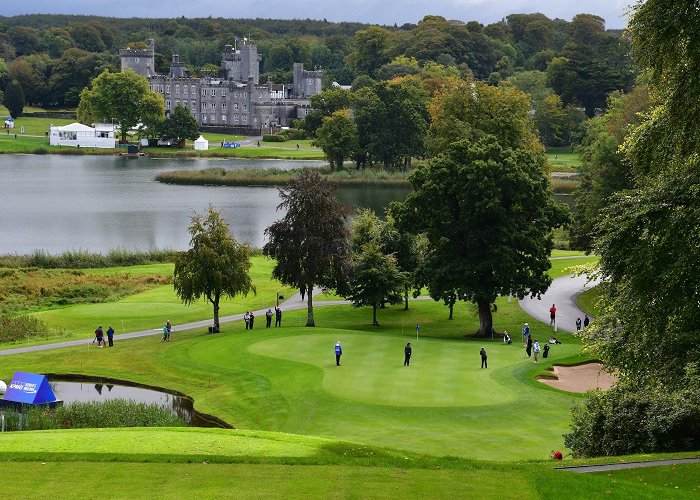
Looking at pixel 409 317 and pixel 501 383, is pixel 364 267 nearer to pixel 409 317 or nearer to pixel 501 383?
pixel 409 317

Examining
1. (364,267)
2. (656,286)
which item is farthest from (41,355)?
(656,286)

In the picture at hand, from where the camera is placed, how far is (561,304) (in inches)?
2211

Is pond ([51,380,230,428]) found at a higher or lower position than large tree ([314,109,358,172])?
lower

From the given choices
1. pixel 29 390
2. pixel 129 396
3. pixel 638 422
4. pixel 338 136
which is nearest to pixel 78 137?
pixel 338 136

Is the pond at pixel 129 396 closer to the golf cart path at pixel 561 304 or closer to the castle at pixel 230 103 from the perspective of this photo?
the golf cart path at pixel 561 304

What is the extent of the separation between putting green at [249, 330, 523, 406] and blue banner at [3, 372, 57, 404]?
28.6 ft

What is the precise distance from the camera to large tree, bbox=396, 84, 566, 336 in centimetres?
4875

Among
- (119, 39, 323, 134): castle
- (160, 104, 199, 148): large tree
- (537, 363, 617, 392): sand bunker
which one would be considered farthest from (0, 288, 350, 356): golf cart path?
(119, 39, 323, 134): castle

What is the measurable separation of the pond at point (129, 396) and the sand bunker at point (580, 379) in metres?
11.3

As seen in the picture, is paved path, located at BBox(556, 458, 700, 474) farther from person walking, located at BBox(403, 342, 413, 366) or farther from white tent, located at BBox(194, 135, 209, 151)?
white tent, located at BBox(194, 135, 209, 151)

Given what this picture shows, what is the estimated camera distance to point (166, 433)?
2512cm

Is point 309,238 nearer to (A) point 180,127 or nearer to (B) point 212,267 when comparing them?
(B) point 212,267

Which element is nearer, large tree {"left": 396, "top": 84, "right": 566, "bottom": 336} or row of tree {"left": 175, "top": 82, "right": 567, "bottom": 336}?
large tree {"left": 396, "top": 84, "right": 566, "bottom": 336}

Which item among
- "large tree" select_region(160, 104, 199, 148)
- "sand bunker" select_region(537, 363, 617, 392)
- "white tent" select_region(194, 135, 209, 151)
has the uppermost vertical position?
"large tree" select_region(160, 104, 199, 148)
